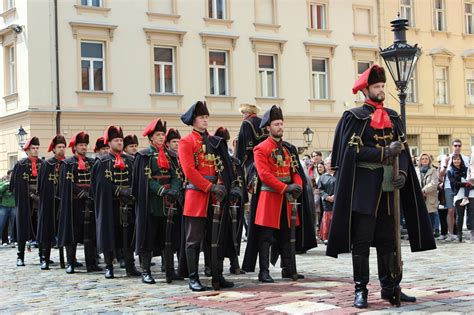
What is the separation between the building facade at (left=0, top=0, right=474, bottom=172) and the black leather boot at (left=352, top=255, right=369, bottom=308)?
22.7 m

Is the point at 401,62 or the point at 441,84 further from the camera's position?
the point at 441,84

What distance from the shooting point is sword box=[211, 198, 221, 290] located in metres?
8.90

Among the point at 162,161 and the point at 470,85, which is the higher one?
the point at 470,85

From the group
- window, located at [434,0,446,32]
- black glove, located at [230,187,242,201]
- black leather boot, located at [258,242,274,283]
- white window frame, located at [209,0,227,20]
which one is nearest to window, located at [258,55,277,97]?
white window frame, located at [209,0,227,20]

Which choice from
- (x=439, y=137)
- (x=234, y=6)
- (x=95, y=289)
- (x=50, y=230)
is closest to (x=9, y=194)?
(x=50, y=230)

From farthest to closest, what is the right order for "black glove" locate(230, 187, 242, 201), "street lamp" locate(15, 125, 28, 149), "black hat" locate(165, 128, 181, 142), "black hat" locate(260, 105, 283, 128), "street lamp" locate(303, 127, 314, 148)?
"street lamp" locate(303, 127, 314, 148) < "street lamp" locate(15, 125, 28, 149) < "black hat" locate(165, 128, 181, 142) < "black hat" locate(260, 105, 283, 128) < "black glove" locate(230, 187, 242, 201)

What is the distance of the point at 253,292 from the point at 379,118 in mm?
2496

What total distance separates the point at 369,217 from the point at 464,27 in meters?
35.8

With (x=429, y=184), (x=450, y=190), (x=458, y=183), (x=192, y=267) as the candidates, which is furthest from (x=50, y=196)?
(x=450, y=190)

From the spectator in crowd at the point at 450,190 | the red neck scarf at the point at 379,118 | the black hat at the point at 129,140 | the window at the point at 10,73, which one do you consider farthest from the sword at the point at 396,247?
the window at the point at 10,73

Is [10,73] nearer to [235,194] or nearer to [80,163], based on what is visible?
[80,163]

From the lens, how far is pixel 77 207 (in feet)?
39.0

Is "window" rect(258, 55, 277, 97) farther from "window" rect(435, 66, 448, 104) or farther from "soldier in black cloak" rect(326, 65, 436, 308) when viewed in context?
"soldier in black cloak" rect(326, 65, 436, 308)

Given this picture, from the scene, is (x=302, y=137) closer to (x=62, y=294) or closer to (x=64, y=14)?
(x=64, y=14)
